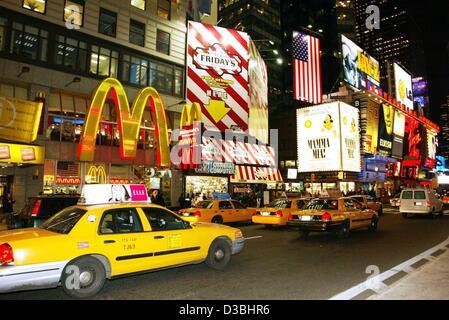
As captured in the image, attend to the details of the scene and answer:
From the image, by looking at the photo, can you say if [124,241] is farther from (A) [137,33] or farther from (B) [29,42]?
(A) [137,33]

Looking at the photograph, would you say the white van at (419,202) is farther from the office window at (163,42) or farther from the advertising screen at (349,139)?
the office window at (163,42)

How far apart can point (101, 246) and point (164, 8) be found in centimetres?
2655

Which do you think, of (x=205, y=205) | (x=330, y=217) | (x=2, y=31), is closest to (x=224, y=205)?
(x=205, y=205)

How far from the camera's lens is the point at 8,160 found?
16.8m

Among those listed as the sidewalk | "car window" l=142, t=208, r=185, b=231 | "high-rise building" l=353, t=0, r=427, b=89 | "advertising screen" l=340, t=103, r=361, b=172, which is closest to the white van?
"advertising screen" l=340, t=103, r=361, b=172

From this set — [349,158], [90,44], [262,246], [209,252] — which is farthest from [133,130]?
[349,158]

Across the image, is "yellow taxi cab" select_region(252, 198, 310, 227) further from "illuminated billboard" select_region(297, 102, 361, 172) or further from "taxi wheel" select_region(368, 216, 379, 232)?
"illuminated billboard" select_region(297, 102, 361, 172)

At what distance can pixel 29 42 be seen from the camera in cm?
2031

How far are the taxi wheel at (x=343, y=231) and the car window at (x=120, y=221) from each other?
27.0 feet

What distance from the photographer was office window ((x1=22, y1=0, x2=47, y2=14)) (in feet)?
66.8

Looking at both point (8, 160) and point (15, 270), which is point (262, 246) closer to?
point (15, 270)

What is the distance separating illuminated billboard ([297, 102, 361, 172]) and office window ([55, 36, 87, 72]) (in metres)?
22.0

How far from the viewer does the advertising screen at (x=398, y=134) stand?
46469 mm

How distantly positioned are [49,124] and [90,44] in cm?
637
